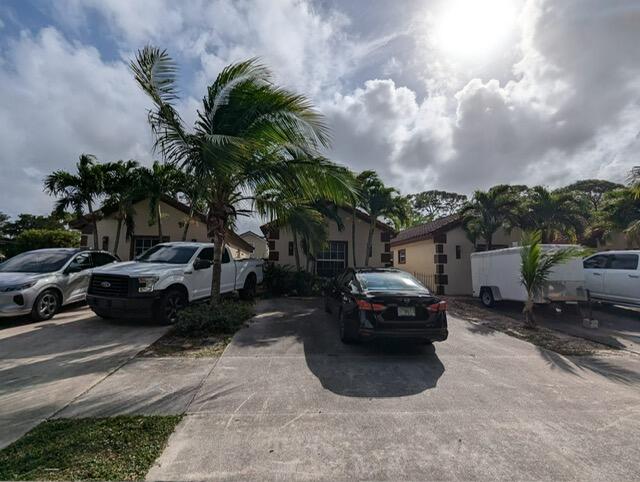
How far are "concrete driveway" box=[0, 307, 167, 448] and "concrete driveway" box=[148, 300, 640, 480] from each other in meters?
1.59

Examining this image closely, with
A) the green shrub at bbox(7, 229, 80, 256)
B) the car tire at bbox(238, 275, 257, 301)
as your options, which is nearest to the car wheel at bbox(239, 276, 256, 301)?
the car tire at bbox(238, 275, 257, 301)

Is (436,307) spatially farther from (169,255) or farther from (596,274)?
(596,274)

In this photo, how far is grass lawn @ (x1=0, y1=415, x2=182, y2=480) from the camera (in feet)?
7.63

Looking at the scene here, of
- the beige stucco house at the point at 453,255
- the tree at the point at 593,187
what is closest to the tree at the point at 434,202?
the tree at the point at 593,187

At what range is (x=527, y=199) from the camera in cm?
1445

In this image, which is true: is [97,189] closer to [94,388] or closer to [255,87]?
[255,87]

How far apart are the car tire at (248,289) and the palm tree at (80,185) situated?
742cm

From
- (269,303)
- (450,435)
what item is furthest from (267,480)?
(269,303)

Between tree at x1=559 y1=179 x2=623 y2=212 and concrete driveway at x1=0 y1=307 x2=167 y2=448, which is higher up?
tree at x1=559 y1=179 x2=623 y2=212

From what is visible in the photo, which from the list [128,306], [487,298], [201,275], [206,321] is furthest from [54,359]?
[487,298]

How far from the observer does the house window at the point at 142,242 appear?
1448 centimetres

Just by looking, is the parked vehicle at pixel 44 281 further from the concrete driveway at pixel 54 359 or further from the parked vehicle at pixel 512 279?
the parked vehicle at pixel 512 279

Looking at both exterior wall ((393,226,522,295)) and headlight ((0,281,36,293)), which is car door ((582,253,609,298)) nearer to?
exterior wall ((393,226,522,295))

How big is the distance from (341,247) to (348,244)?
39 centimetres
